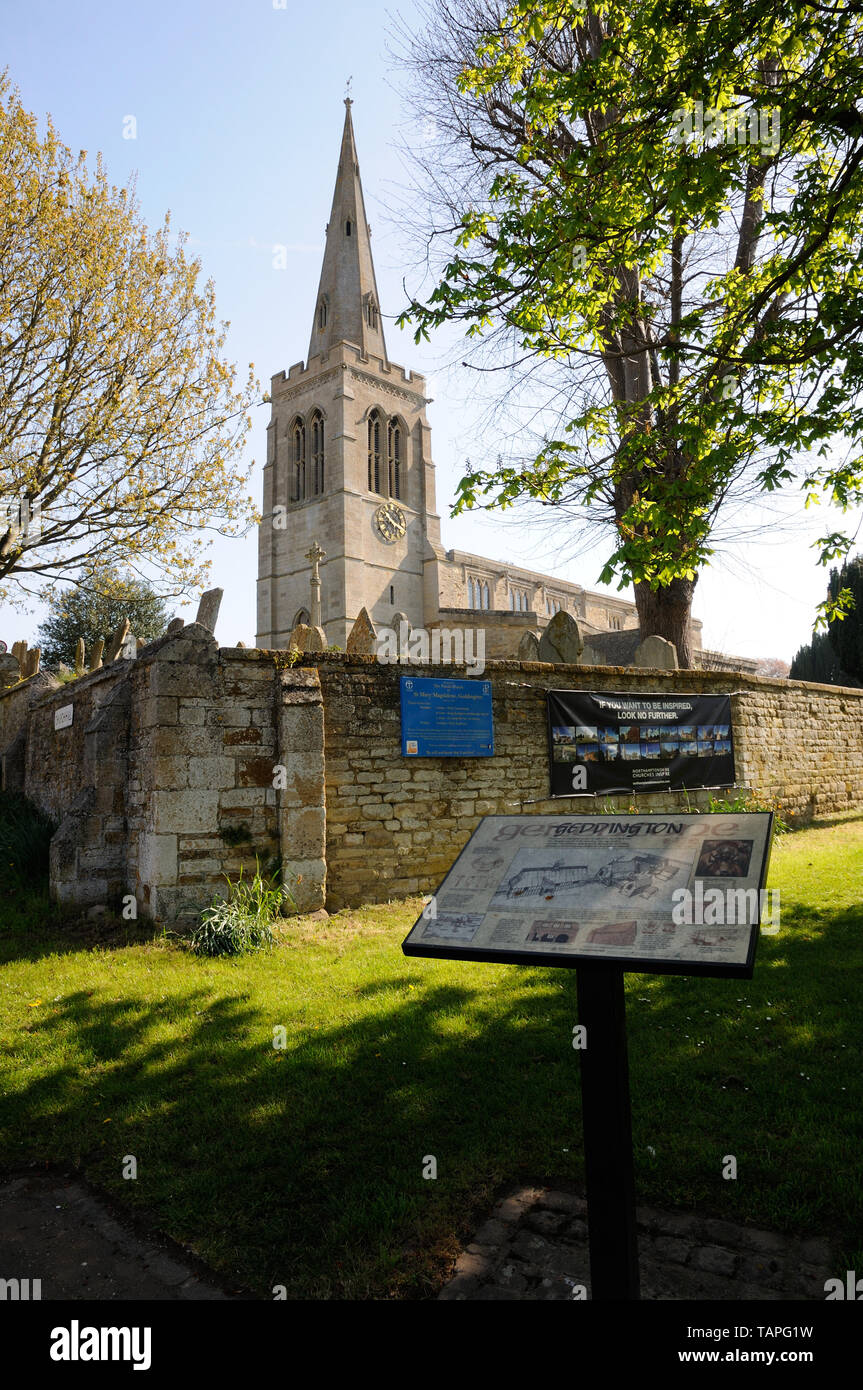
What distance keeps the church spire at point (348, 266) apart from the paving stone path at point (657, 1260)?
1690 inches

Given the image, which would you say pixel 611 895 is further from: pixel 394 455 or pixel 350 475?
pixel 394 455

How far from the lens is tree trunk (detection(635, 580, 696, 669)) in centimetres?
1222

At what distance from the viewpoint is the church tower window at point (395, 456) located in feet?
140

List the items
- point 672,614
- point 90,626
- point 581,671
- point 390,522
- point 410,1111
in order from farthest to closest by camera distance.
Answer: point 390,522 < point 90,626 < point 672,614 < point 581,671 < point 410,1111

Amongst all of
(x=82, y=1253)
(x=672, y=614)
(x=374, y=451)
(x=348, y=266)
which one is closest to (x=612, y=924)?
(x=82, y=1253)

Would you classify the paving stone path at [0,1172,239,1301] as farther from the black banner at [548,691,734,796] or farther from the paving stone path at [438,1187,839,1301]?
the black banner at [548,691,734,796]

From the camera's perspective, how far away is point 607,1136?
7.64ft

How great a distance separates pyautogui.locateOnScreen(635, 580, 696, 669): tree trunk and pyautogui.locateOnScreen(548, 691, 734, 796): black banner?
111 cm

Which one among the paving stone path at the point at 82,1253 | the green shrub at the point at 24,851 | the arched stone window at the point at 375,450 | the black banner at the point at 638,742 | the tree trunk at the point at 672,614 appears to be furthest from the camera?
the arched stone window at the point at 375,450

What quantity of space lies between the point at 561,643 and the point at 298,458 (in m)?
35.5

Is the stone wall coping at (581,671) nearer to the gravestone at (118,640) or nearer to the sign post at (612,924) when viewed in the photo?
the gravestone at (118,640)

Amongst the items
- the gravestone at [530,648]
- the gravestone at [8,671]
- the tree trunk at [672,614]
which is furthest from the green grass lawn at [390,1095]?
the gravestone at [8,671]
